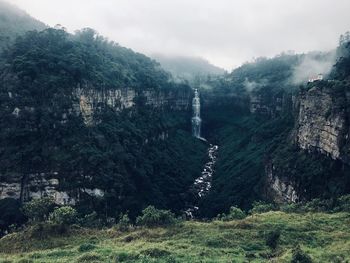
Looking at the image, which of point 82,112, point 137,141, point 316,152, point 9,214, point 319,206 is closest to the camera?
point 319,206

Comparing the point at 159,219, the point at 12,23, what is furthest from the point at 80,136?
the point at 12,23

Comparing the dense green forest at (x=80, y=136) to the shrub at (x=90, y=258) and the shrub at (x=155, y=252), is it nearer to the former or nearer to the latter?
the shrub at (x=90, y=258)

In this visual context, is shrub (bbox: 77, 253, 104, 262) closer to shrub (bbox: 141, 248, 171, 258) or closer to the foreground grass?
the foreground grass

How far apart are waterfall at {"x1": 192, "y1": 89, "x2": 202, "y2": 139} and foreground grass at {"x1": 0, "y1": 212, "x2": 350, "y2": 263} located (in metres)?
91.8

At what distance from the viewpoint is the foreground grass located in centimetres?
3356

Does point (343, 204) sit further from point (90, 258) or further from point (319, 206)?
point (90, 258)

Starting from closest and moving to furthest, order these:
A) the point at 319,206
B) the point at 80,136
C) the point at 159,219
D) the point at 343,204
→ 1. the point at 159,219
2. the point at 343,204
3. the point at 319,206
4. the point at 80,136

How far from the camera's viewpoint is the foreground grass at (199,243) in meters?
33.6

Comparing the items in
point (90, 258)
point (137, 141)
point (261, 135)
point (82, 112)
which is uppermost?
point (82, 112)

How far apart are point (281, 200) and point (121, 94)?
44522 mm

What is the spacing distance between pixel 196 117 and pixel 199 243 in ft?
343

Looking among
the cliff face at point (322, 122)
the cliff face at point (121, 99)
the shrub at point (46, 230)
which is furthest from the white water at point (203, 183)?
the shrub at point (46, 230)

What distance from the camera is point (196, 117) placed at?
141 meters

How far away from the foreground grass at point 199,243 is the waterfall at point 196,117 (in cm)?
9180
